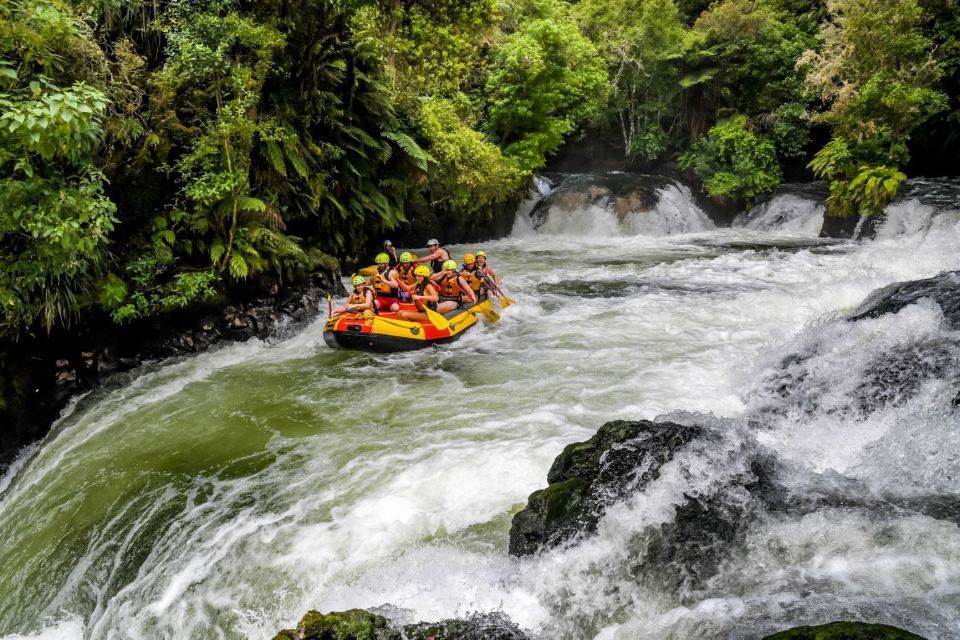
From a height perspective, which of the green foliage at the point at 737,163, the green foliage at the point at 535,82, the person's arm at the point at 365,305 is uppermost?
the green foliage at the point at 535,82

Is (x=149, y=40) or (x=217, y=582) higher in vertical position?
(x=149, y=40)

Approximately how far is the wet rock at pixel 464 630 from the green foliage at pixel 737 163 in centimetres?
1731

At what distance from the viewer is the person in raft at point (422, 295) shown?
8.42 meters

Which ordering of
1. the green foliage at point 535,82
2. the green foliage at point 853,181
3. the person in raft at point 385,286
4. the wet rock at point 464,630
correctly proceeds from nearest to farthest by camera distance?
the wet rock at point 464,630 < the person in raft at point 385,286 < the green foliage at point 853,181 < the green foliage at point 535,82

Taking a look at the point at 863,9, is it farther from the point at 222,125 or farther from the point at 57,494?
the point at 57,494

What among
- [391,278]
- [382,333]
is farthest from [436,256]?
[382,333]

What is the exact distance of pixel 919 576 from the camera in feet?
A: 9.02

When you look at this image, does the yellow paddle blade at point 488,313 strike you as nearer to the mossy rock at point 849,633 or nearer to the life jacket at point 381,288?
the life jacket at point 381,288

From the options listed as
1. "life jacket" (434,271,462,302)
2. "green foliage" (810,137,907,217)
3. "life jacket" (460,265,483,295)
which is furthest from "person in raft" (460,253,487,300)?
"green foliage" (810,137,907,217)

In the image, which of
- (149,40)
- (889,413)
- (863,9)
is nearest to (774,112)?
(863,9)

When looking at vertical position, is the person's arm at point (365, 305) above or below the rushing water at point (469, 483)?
above

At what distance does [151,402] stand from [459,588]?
4945 mm

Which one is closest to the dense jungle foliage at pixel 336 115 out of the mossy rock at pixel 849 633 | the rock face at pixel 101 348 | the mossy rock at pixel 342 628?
the rock face at pixel 101 348

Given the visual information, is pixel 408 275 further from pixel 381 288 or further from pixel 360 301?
pixel 360 301
